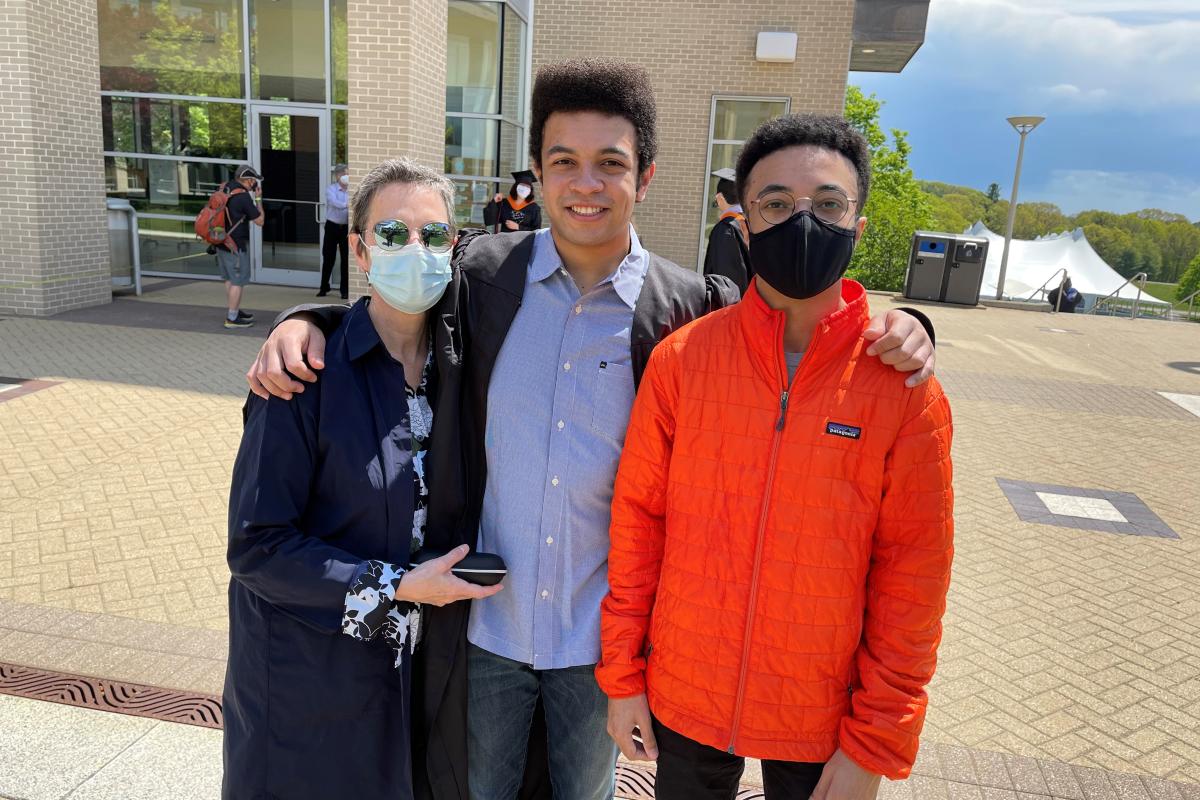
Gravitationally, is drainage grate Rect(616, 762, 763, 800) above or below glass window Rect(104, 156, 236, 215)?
below

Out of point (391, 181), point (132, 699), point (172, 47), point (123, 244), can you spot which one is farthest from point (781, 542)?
point (172, 47)

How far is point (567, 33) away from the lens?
15.8 metres

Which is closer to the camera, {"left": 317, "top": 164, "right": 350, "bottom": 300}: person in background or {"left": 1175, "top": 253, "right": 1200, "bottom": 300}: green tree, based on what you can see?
{"left": 317, "top": 164, "right": 350, "bottom": 300}: person in background

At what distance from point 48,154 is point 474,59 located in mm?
6997

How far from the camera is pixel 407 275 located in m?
2.01

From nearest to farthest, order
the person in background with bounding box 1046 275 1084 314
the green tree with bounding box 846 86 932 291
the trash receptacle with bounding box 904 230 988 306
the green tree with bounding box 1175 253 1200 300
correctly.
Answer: the trash receptacle with bounding box 904 230 988 306, the person in background with bounding box 1046 275 1084 314, the green tree with bounding box 846 86 932 291, the green tree with bounding box 1175 253 1200 300

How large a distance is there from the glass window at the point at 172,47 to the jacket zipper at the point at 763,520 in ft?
49.7

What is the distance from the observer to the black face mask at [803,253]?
5.95ft

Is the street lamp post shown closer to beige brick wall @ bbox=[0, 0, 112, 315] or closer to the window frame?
the window frame

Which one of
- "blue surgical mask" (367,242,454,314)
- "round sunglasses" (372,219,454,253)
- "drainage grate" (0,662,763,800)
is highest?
"round sunglasses" (372,219,454,253)

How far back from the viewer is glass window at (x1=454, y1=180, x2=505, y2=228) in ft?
48.5

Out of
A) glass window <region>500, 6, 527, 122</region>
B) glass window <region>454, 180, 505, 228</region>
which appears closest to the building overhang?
glass window <region>500, 6, 527, 122</region>

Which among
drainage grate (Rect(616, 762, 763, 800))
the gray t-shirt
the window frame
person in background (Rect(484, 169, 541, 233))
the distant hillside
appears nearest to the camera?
the gray t-shirt

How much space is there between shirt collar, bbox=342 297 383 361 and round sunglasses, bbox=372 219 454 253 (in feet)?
0.58
